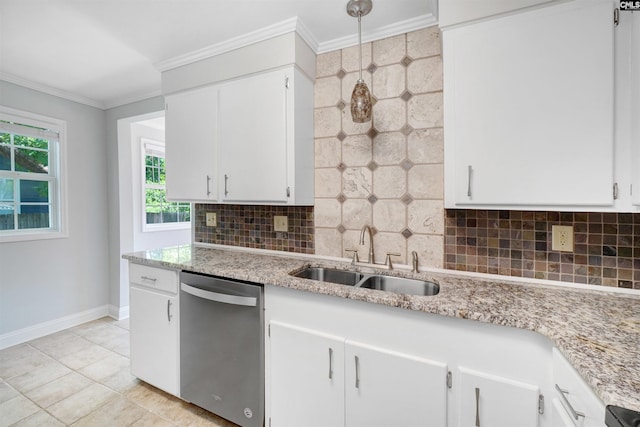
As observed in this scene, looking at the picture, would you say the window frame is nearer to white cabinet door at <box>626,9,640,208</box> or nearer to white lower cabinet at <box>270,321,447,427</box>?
white lower cabinet at <box>270,321,447,427</box>

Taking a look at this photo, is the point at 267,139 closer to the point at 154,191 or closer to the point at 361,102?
the point at 361,102

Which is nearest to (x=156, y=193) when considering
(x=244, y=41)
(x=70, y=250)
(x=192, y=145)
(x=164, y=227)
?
(x=164, y=227)

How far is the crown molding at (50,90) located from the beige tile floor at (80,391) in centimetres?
237

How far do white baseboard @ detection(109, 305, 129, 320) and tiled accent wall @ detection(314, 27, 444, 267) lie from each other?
2649mm

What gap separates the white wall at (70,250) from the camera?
8.77ft

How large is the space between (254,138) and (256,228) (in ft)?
2.34

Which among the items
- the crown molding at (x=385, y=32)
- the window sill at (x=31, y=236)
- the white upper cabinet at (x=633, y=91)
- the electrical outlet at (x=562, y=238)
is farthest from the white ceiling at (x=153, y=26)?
the window sill at (x=31, y=236)

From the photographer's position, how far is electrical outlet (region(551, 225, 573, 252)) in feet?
4.64

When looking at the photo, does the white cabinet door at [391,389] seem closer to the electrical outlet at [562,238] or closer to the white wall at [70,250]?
the electrical outlet at [562,238]

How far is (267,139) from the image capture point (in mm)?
1864

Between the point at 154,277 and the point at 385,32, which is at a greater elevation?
the point at 385,32

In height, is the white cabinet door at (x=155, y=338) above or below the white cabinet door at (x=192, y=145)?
below

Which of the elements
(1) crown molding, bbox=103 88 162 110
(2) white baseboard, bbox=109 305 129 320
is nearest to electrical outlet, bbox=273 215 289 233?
(1) crown molding, bbox=103 88 162 110

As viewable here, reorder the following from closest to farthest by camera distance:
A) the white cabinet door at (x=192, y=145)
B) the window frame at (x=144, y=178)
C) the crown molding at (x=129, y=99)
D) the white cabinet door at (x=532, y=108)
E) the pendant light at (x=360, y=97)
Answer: the white cabinet door at (x=532, y=108) < the pendant light at (x=360, y=97) < the white cabinet door at (x=192, y=145) < the crown molding at (x=129, y=99) < the window frame at (x=144, y=178)
